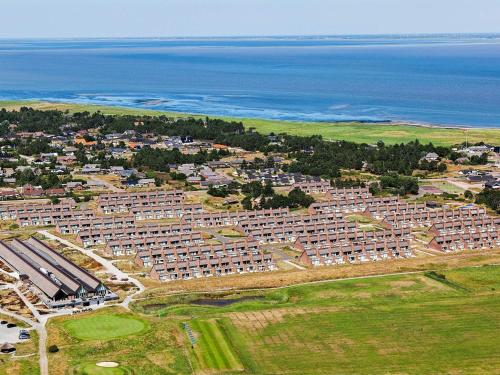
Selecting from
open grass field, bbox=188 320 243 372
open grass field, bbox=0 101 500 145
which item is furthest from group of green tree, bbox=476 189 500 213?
open grass field, bbox=188 320 243 372

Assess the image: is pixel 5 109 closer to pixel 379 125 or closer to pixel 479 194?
pixel 379 125

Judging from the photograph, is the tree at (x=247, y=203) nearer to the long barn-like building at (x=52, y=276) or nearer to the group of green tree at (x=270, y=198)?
the group of green tree at (x=270, y=198)

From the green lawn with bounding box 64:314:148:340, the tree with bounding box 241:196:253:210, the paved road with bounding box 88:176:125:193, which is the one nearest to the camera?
the green lawn with bounding box 64:314:148:340

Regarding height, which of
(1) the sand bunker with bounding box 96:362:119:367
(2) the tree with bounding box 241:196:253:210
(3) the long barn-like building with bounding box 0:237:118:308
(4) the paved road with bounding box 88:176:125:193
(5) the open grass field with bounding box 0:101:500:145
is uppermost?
(5) the open grass field with bounding box 0:101:500:145

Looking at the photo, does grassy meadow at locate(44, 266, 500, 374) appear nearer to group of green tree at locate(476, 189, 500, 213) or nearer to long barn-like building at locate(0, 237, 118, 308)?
long barn-like building at locate(0, 237, 118, 308)

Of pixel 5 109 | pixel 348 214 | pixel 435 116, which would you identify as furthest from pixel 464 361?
pixel 5 109

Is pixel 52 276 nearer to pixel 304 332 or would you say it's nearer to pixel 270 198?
pixel 304 332

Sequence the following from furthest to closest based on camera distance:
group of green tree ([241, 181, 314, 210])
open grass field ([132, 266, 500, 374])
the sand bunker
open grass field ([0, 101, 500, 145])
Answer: open grass field ([0, 101, 500, 145]), group of green tree ([241, 181, 314, 210]), open grass field ([132, 266, 500, 374]), the sand bunker
